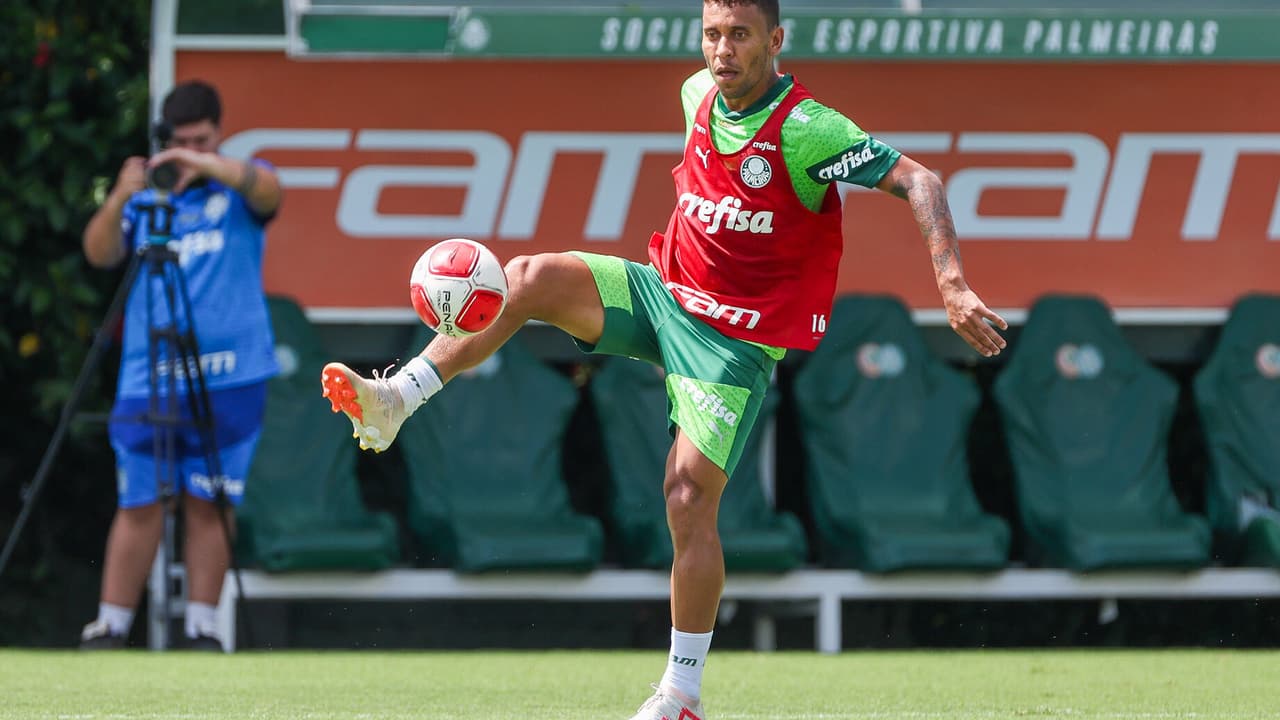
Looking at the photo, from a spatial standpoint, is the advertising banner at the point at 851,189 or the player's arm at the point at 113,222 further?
the advertising banner at the point at 851,189

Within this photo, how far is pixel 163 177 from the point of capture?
24.2 ft

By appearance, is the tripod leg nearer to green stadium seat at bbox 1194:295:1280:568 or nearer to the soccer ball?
the soccer ball

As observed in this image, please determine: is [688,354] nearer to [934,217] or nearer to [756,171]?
[756,171]

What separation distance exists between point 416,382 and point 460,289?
27 centimetres

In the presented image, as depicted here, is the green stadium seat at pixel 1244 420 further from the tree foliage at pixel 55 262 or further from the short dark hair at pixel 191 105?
the tree foliage at pixel 55 262

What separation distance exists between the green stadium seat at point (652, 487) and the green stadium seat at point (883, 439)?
242mm

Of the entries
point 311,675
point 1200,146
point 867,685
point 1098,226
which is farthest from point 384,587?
point 1200,146

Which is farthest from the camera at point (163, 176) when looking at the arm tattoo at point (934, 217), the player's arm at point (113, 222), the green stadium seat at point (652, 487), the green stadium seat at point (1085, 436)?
the green stadium seat at point (1085, 436)

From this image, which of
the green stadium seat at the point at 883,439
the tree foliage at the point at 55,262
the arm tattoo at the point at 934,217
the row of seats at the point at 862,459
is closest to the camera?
the arm tattoo at the point at 934,217

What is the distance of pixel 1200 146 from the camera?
31.0ft

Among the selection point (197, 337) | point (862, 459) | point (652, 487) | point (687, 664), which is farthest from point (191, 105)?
point (687, 664)

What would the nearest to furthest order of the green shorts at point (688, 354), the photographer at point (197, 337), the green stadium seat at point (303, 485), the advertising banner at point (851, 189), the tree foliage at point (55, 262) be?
1. the green shorts at point (688, 354)
2. the photographer at point (197, 337)
3. the green stadium seat at point (303, 485)
4. the tree foliage at point (55, 262)
5. the advertising banner at point (851, 189)

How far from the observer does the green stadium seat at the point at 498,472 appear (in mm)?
8312

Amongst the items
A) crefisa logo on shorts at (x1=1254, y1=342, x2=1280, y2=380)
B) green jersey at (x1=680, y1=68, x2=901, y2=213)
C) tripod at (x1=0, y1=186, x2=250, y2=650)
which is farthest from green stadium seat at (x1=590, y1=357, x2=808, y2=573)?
green jersey at (x1=680, y1=68, x2=901, y2=213)
